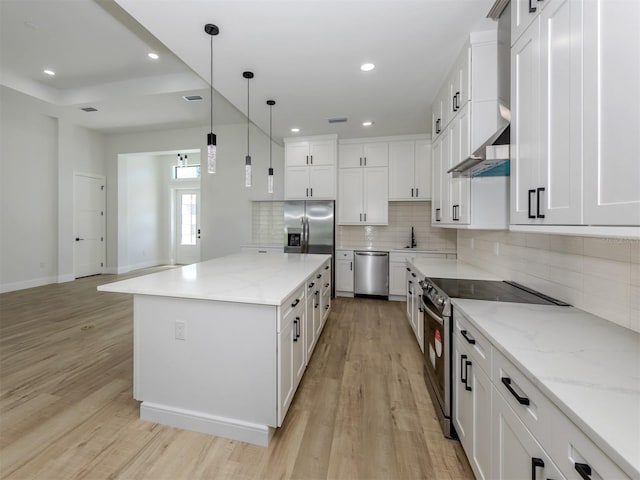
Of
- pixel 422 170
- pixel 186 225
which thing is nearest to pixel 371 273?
pixel 422 170

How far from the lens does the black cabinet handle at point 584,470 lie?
0.68 metres

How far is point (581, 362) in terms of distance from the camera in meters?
0.95

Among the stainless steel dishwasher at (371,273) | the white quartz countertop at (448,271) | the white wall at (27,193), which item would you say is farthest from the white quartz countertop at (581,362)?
the white wall at (27,193)

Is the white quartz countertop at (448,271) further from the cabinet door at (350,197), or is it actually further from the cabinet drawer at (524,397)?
the cabinet door at (350,197)

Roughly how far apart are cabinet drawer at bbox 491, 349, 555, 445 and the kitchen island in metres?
1.07

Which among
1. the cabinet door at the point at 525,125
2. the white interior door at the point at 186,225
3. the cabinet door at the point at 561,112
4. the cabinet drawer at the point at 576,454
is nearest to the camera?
the cabinet drawer at the point at 576,454

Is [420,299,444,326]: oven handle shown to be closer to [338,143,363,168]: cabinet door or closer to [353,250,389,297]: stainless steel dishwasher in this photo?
[353,250,389,297]: stainless steel dishwasher

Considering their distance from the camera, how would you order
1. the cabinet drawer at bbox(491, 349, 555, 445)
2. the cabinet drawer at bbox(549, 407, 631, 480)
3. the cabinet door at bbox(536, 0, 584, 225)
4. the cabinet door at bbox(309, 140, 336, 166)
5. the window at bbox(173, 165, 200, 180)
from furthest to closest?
the window at bbox(173, 165, 200, 180) → the cabinet door at bbox(309, 140, 336, 166) → the cabinet door at bbox(536, 0, 584, 225) → the cabinet drawer at bbox(491, 349, 555, 445) → the cabinet drawer at bbox(549, 407, 631, 480)

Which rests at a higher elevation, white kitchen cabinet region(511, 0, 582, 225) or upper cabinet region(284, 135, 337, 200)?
upper cabinet region(284, 135, 337, 200)

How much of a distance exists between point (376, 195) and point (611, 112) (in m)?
3.93

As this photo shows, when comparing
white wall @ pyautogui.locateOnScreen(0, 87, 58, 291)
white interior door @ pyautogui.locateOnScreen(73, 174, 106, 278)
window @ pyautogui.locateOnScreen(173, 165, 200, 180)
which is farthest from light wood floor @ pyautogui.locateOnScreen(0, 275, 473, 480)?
window @ pyautogui.locateOnScreen(173, 165, 200, 180)

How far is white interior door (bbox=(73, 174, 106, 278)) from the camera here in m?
6.12

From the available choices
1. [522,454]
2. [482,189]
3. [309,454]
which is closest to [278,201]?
[482,189]

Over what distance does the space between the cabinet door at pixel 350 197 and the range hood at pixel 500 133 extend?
2722mm
